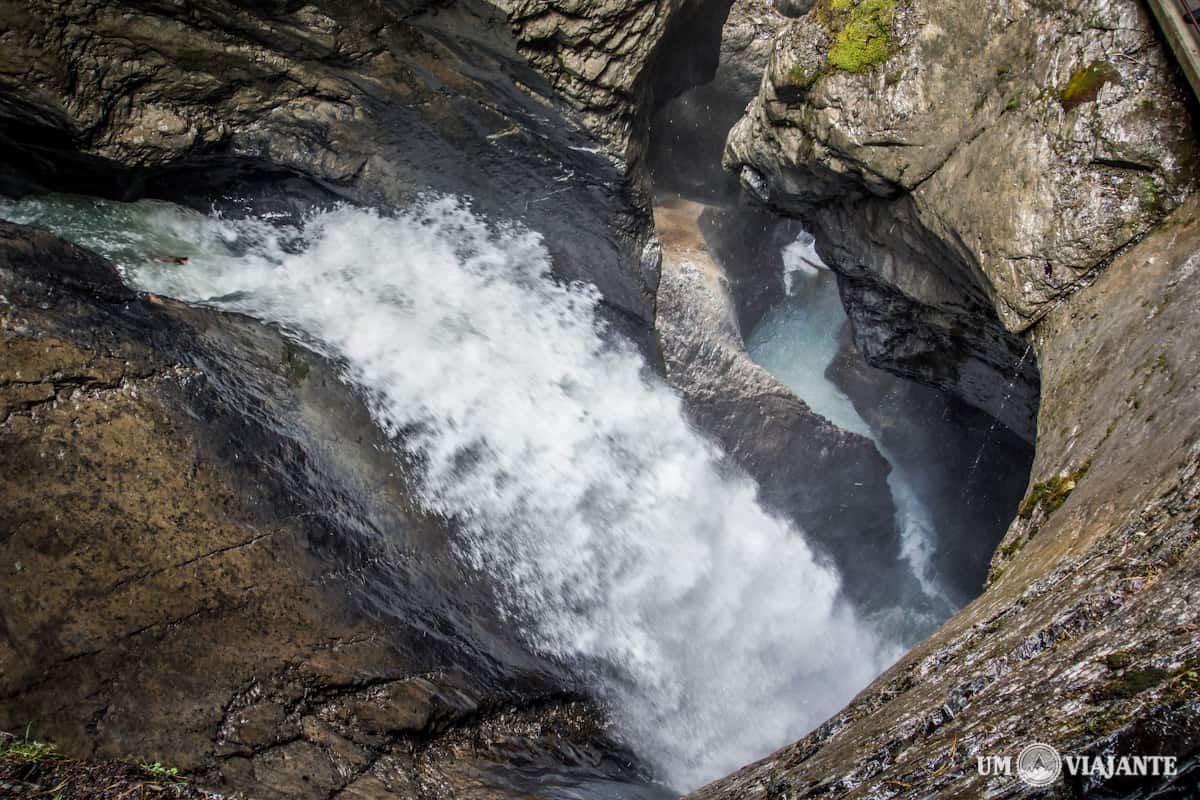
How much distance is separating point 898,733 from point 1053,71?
5.29 metres

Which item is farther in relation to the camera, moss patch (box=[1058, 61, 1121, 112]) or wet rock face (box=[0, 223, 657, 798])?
moss patch (box=[1058, 61, 1121, 112])

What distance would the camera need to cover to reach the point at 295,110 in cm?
781

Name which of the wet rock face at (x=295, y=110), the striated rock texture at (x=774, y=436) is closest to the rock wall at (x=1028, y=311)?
the striated rock texture at (x=774, y=436)

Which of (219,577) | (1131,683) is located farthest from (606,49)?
(1131,683)

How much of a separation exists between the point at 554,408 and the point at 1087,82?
550cm

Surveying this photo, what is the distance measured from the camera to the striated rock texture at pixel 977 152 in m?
5.62

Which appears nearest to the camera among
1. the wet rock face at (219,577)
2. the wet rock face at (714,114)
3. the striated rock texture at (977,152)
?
the wet rock face at (219,577)

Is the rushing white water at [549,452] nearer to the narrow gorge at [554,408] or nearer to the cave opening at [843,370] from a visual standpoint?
the narrow gorge at [554,408]

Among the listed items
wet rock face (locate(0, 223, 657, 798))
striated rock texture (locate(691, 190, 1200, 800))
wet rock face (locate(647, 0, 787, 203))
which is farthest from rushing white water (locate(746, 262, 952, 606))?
wet rock face (locate(0, 223, 657, 798))

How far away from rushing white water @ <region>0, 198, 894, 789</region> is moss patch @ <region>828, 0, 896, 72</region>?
12.7 feet

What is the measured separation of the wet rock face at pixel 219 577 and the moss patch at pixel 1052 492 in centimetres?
396

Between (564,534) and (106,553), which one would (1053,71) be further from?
(106,553)

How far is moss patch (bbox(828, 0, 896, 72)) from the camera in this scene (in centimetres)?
693

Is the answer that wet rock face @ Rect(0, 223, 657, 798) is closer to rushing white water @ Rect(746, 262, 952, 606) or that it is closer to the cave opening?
the cave opening
